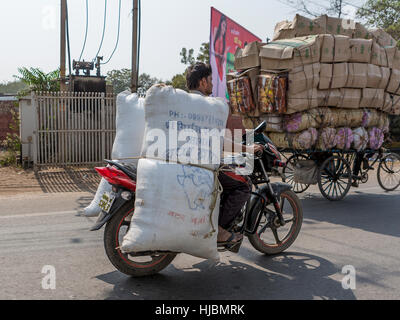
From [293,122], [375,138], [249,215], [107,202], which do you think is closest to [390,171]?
[375,138]

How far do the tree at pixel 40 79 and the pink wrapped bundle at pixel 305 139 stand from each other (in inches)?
321

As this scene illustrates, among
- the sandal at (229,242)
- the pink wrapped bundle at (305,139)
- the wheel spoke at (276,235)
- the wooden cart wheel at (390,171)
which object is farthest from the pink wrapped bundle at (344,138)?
the sandal at (229,242)

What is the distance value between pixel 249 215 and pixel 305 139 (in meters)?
3.30

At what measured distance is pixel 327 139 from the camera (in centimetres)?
688

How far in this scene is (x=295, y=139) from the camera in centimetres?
675

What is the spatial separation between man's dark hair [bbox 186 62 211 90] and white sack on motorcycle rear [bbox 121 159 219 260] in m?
0.79

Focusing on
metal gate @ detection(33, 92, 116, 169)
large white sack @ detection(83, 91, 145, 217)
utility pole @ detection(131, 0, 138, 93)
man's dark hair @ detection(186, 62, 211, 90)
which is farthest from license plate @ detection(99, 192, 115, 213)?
utility pole @ detection(131, 0, 138, 93)

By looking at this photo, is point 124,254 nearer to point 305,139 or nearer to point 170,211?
point 170,211

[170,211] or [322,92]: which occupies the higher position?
[322,92]

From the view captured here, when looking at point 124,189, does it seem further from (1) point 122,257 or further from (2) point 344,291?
(2) point 344,291

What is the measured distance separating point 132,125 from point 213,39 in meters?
11.4
